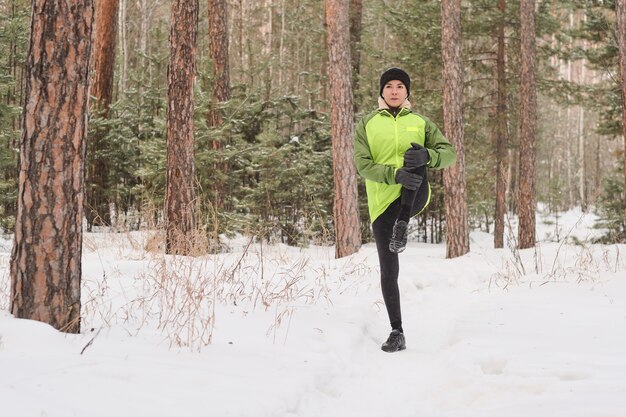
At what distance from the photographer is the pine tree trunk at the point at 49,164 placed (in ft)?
9.25

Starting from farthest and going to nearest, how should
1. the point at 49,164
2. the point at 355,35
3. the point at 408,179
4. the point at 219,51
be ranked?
the point at 355,35 → the point at 219,51 → the point at 408,179 → the point at 49,164

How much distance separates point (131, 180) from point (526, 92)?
360 inches

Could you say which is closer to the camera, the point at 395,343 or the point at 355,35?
the point at 395,343

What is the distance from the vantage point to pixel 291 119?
12.7m

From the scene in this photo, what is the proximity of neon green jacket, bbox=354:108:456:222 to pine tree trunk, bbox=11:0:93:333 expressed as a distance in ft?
6.51

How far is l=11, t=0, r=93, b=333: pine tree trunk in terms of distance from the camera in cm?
282

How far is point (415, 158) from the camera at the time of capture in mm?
3650

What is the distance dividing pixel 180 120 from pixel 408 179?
481cm

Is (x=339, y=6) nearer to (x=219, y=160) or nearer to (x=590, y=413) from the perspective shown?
(x=219, y=160)

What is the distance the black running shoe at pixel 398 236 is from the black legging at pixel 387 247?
0.12 m

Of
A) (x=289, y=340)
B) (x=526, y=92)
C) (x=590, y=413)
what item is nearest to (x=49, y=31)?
(x=289, y=340)

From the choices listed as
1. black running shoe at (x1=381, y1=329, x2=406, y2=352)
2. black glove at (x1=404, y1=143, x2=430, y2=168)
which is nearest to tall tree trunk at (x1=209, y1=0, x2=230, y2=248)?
black glove at (x1=404, y1=143, x2=430, y2=168)

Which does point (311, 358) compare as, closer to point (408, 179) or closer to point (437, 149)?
point (408, 179)

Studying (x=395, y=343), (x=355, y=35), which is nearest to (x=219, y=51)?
(x=355, y=35)
